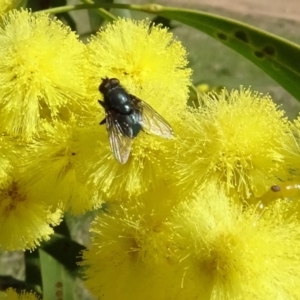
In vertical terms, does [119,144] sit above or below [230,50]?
above

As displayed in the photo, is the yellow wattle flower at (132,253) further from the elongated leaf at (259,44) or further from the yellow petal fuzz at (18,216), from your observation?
the elongated leaf at (259,44)

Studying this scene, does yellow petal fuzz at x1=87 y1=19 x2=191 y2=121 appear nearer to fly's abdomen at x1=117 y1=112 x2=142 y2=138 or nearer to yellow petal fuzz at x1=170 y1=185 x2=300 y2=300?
fly's abdomen at x1=117 y1=112 x2=142 y2=138

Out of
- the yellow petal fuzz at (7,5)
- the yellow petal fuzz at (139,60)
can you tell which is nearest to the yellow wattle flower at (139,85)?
the yellow petal fuzz at (139,60)

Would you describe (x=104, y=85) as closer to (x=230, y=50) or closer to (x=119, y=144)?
(x=119, y=144)

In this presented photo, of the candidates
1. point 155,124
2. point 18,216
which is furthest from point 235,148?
point 18,216

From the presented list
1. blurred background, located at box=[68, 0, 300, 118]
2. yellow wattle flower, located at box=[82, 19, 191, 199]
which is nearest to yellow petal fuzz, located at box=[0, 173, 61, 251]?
yellow wattle flower, located at box=[82, 19, 191, 199]

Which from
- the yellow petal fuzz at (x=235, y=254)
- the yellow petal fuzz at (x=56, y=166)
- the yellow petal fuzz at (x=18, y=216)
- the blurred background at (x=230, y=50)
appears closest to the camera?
the yellow petal fuzz at (x=235, y=254)
